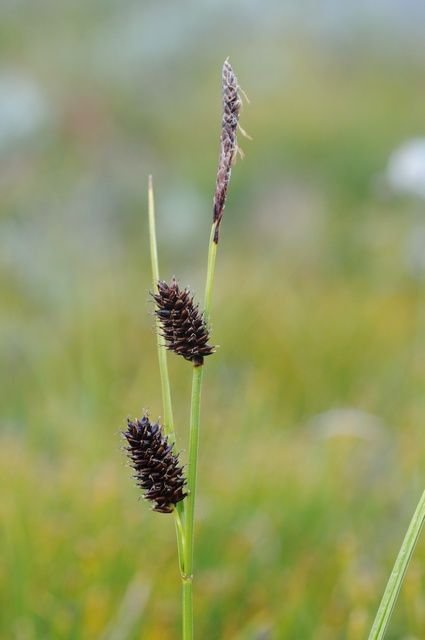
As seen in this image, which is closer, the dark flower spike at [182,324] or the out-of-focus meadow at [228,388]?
the dark flower spike at [182,324]

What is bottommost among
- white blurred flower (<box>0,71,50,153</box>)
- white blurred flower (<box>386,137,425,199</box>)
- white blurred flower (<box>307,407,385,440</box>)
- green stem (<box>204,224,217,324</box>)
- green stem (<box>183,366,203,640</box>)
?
green stem (<box>183,366,203,640</box>)

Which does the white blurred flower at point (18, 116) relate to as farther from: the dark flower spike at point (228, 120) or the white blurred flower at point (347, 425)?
the dark flower spike at point (228, 120)

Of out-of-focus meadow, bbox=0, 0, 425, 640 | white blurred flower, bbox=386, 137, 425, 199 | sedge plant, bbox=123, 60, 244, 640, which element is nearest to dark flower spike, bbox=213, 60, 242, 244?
sedge plant, bbox=123, 60, 244, 640

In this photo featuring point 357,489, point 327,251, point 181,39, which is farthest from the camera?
point 181,39

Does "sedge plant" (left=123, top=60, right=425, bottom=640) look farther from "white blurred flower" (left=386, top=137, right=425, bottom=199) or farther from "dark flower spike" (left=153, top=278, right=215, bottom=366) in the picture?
"white blurred flower" (left=386, top=137, right=425, bottom=199)

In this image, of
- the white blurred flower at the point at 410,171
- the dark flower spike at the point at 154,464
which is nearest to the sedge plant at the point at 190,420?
the dark flower spike at the point at 154,464

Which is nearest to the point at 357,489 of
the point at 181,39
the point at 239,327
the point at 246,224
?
the point at 239,327

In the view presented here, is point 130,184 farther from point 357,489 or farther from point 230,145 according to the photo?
point 230,145
